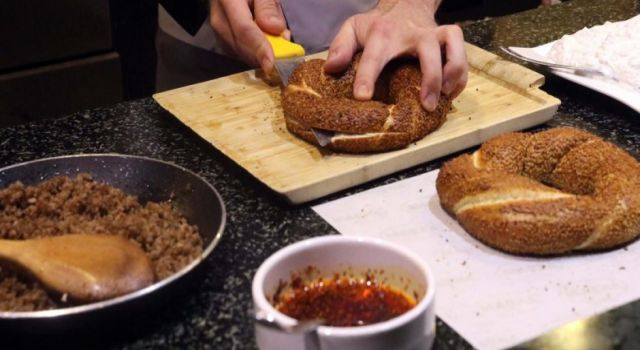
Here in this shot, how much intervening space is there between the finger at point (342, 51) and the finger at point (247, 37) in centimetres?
14

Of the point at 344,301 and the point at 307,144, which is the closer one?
the point at 344,301

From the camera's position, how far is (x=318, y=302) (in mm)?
834

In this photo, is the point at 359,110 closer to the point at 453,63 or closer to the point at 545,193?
the point at 453,63

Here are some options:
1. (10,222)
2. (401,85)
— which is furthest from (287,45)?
(10,222)

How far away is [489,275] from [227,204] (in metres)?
0.40

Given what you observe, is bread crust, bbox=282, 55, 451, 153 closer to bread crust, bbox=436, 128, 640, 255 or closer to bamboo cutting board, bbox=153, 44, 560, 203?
bamboo cutting board, bbox=153, 44, 560, 203

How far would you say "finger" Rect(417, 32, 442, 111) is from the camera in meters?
1.27

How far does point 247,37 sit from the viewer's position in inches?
59.8

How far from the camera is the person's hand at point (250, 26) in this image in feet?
4.87

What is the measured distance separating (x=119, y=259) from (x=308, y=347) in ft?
0.84

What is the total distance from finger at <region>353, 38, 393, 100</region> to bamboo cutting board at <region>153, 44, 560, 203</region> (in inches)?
4.9

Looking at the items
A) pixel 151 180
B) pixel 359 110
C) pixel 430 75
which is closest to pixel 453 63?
pixel 430 75

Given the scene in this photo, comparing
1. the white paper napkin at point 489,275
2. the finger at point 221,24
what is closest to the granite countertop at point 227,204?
the white paper napkin at point 489,275

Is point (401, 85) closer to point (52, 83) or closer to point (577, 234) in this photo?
point (577, 234)
